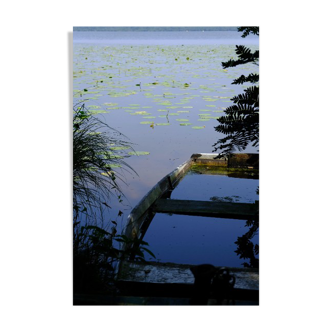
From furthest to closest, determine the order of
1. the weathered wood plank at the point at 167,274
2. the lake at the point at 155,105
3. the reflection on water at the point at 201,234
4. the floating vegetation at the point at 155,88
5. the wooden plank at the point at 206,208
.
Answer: the floating vegetation at the point at 155,88 → the lake at the point at 155,105 → the wooden plank at the point at 206,208 → the reflection on water at the point at 201,234 → the weathered wood plank at the point at 167,274

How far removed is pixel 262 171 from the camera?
1449 millimetres

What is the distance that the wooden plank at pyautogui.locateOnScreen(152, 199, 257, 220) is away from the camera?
4.73 metres

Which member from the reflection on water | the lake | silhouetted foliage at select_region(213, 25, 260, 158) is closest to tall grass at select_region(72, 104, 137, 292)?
the lake

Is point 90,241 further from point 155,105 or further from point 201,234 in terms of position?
point 155,105

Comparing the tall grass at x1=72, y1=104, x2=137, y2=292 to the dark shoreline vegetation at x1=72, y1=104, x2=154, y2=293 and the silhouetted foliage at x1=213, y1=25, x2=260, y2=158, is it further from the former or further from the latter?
the silhouetted foliage at x1=213, y1=25, x2=260, y2=158

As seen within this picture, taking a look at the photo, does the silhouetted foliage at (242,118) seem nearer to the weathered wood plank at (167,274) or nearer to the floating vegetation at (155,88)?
the weathered wood plank at (167,274)

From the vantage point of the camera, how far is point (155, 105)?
903 centimetres

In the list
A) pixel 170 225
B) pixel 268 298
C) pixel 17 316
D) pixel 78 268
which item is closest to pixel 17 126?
pixel 17 316

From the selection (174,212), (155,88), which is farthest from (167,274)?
(155,88)

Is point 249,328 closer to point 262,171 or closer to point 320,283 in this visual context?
point 320,283

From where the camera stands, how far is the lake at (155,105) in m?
6.27

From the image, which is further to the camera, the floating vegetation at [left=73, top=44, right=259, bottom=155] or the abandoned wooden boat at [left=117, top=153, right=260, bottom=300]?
the floating vegetation at [left=73, top=44, right=259, bottom=155]

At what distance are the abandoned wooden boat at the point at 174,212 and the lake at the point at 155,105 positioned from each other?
0.18 meters

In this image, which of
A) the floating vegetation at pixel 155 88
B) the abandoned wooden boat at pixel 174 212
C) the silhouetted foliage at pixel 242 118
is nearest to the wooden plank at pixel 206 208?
the abandoned wooden boat at pixel 174 212
